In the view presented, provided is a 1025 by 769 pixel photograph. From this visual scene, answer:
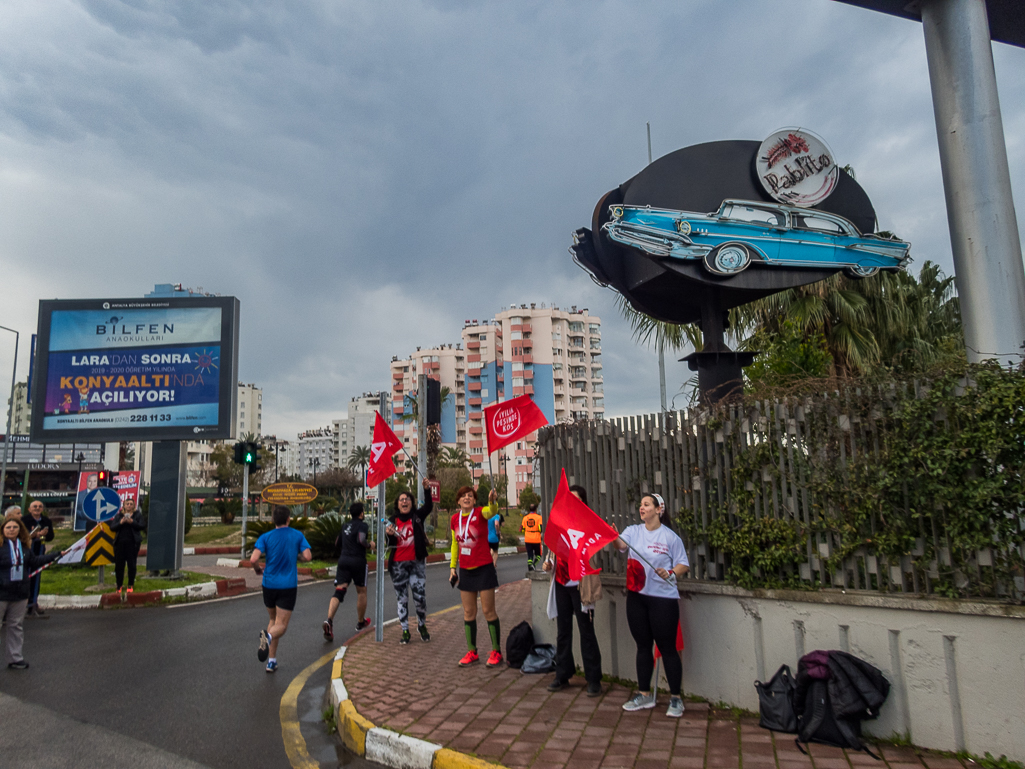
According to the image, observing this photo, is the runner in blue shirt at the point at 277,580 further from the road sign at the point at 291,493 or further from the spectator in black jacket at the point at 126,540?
the road sign at the point at 291,493

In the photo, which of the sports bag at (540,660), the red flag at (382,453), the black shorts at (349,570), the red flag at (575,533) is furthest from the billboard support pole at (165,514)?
the red flag at (575,533)

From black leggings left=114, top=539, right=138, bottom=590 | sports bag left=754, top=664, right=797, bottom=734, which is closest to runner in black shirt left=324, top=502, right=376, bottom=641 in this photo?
sports bag left=754, top=664, right=797, bottom=734

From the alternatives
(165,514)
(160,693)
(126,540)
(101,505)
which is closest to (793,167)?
(160,693)

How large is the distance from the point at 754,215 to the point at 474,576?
496cm

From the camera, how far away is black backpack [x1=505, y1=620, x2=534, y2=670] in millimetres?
7160

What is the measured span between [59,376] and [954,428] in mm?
18586

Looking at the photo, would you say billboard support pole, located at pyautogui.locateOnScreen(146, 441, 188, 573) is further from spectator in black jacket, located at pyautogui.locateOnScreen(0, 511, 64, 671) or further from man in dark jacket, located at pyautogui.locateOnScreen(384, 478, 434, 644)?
man in dark jacket, located at pyautogui.locateOnScreen(384, 478, 434, 644)

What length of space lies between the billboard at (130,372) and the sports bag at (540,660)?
481 inches

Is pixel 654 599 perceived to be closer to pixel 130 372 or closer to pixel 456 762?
pixel 456 762

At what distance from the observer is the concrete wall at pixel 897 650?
14.5 ft

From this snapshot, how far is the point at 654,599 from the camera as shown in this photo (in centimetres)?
558

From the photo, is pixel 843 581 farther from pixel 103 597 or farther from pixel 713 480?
pixel 103 597

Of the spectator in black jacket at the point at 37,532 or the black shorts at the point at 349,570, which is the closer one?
the black shorts at the point at 349,570

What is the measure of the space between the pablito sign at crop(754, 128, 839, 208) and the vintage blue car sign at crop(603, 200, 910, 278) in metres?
0.15
